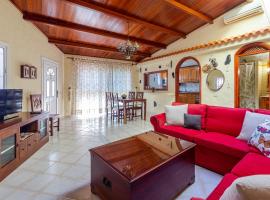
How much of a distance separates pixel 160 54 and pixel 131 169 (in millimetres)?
6158

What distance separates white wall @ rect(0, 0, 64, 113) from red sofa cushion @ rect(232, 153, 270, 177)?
4.01 meters

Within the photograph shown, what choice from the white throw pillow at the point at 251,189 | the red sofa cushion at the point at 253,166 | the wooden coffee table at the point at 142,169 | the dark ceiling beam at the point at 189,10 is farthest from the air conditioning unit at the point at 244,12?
the white throw pillow at the point at 251,189

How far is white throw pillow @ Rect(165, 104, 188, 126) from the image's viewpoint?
310 centimetres

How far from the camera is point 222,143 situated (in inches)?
86.3

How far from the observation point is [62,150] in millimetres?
3102

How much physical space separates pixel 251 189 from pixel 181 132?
2175mm

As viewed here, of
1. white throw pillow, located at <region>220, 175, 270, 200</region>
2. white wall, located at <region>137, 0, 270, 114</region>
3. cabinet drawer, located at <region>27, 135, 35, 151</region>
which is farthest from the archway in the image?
white throw pillow, located at <region>220, 175, 270, 200</region>

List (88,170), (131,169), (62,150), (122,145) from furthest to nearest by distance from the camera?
(62,150) < (88,170) < (122,145) < (131,169)

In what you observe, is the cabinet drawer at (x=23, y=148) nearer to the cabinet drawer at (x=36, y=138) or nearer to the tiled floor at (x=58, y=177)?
the tiled floor at (x=58, y=177)

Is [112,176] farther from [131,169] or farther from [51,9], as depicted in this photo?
[51,9]

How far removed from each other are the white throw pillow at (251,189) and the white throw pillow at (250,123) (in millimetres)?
1895

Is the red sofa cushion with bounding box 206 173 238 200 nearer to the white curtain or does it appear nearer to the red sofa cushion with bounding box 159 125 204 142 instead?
the red sofa cushion with bounding box 159 125 204 142

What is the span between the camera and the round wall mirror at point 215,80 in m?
4.86

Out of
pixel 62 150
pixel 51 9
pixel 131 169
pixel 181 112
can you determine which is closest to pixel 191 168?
pixel 131 169
